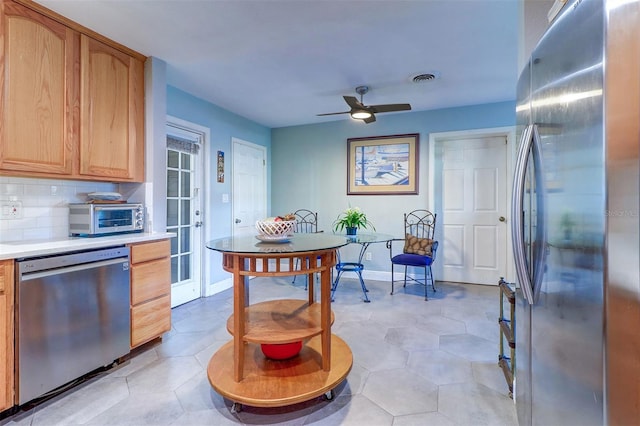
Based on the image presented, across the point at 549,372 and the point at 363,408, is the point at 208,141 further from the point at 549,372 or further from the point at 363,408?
the point at 549,372

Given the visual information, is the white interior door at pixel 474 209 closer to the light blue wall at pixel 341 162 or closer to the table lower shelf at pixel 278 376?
the light blue wall at pixel 341 162

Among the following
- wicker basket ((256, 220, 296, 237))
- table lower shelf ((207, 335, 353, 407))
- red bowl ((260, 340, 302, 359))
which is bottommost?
table lower shelf ((207, 335, 353, 407))

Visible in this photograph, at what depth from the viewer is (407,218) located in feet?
14.5

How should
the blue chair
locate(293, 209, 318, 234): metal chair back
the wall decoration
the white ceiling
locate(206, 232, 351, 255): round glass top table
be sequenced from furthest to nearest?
locate(293, 209, 318, 234): metal chair back, the wall decoration, the blue chair, the white ceiling, locate(206, 232, 351, 255): round glass top table

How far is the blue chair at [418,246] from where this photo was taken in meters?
3.69

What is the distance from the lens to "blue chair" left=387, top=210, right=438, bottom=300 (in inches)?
145

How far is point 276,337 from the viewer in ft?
5.52

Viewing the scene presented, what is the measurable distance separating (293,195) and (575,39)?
4.40 meters

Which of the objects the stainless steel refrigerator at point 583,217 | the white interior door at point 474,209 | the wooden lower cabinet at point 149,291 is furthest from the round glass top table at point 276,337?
the white interior door at point 474,209

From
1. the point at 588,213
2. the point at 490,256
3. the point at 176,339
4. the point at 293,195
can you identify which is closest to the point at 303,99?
the point at 293,195

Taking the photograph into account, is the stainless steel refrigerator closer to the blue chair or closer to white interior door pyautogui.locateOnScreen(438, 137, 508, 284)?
the blue chair

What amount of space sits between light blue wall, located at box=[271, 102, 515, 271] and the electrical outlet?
10.8 ft

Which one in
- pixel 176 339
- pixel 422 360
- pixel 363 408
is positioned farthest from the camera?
pixel 176 339

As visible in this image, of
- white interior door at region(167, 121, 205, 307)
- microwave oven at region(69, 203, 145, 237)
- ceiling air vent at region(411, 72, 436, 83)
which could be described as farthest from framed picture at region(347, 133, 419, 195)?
microwave oven at region(69, 203, 145, 237)
